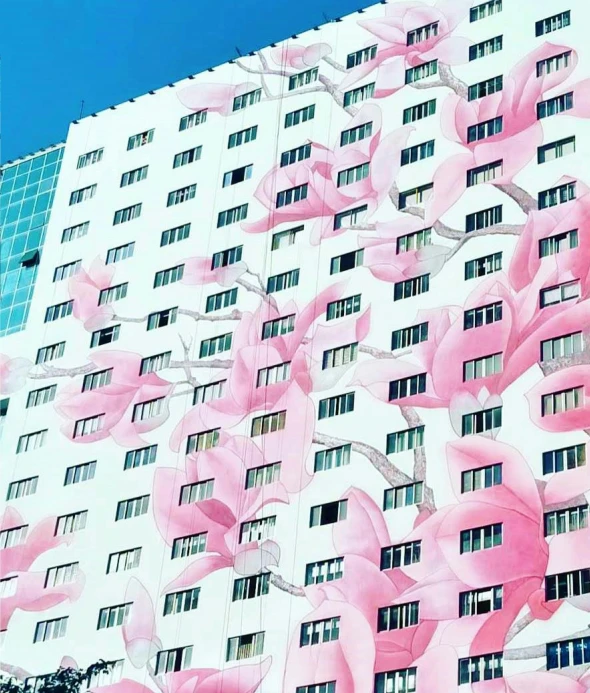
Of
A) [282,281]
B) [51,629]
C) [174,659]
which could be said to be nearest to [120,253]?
[282,281]

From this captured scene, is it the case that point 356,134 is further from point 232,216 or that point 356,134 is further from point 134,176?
point 134,176

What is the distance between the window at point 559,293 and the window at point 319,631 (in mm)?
12505

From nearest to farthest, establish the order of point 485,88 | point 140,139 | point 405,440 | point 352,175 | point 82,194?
point 405,440, point 485,88, point 352,175, point 140,139, point 82,194

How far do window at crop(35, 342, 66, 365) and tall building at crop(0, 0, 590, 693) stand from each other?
0.32ft

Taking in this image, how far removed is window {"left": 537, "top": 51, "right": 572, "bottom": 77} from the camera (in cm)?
5038

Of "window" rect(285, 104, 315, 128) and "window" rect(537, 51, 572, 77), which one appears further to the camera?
"window" rect(285, 104, 315, 128)

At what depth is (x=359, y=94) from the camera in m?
54.6

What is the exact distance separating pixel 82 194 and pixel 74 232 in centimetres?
196

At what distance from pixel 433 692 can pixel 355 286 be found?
1544cm

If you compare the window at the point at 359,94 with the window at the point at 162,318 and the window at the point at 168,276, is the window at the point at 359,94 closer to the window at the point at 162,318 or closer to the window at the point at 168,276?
the window at the point at 168,276

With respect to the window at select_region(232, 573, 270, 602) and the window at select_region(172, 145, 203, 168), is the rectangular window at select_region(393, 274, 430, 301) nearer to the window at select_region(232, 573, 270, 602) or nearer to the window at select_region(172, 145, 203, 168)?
the window at select_region(232, 573, 270, 602)

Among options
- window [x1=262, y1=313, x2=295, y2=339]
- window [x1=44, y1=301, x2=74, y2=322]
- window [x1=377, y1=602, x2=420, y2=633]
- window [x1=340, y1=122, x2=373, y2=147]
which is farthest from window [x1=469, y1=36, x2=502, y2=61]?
window [x1=377, y1=602, x2=420, y2=633]

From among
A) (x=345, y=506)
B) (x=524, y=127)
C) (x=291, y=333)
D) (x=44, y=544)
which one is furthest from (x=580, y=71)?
(x=44, y=544)

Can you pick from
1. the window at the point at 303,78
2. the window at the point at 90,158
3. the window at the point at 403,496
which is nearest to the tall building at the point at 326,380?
the window at the point at 403,496
